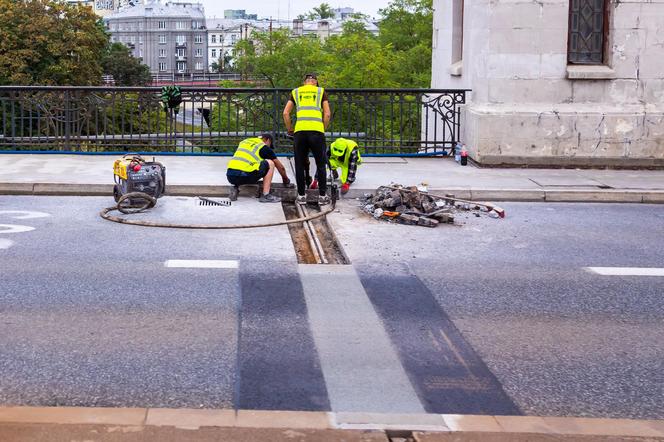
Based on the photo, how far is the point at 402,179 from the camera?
14.4 m

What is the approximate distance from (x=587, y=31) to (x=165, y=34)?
168 metres

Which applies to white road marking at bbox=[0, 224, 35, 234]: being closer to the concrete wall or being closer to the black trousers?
the black trousers

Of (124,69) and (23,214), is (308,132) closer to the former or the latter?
(23,214)

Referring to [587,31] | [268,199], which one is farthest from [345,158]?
[587,31]

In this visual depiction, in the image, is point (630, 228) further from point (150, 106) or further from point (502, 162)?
point (150, 106)

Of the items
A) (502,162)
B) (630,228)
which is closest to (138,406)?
(630,228)

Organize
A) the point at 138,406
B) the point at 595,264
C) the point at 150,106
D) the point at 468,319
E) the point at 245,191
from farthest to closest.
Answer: the point at 150,106
the point at 245,191
the point at 595,264
the point at 468,319
the point at 138,406

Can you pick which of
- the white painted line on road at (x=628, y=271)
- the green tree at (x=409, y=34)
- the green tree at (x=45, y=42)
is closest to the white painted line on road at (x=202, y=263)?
the white painted line on road at (x=628, y=271)

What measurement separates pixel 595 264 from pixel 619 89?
24.8ft

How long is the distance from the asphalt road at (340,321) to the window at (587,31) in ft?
19.5

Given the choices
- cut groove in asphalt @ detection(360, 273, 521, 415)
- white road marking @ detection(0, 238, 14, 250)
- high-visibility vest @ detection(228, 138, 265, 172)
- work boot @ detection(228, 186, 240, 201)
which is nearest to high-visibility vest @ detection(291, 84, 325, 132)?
high-visibility vest @ detection(228, 138, 265, 172)

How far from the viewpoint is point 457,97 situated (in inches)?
689

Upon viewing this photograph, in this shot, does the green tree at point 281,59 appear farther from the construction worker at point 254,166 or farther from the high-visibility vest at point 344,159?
the construction worker at point 254,166

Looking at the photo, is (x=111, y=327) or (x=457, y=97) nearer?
(x=111, y=327)
